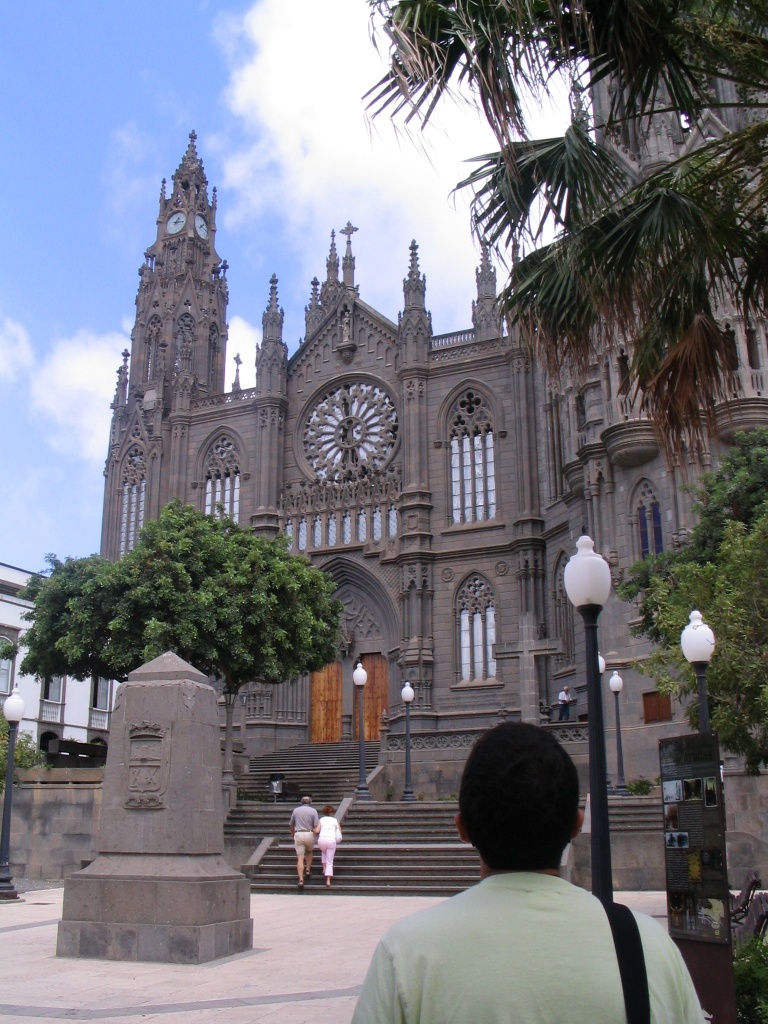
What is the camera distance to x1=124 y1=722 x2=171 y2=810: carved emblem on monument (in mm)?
12461

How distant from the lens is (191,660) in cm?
2966

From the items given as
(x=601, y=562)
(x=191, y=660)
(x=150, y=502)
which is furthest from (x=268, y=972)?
(x=150, y=502)

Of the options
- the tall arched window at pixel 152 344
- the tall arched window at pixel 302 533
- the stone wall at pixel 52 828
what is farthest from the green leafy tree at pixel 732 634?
the tall arched window at pixel 152 344

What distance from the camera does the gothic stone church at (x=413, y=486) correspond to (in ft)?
104

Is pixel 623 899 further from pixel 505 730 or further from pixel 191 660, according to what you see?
pixel 505 730

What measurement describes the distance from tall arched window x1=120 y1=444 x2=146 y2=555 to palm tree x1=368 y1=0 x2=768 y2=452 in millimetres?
39818

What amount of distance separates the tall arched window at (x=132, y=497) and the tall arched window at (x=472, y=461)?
14.6 meters

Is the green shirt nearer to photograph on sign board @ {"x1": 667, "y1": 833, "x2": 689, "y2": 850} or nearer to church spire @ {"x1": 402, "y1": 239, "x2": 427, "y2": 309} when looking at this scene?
photograph on sign board @ {"x1": 667, "y1": 833, "x2": 689, "y2": 850}

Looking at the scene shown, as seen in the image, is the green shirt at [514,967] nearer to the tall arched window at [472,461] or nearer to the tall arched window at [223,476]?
the tall arched window at [472,461]

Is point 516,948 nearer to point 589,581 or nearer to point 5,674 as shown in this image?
point 589,581

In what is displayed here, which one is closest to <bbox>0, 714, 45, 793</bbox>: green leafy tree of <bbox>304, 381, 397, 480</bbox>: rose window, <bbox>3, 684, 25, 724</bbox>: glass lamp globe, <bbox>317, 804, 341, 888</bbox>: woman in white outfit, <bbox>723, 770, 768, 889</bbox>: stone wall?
<bbox>3, 684, 25, 724</bbox>: glass lamp globe

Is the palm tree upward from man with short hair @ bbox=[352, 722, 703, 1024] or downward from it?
upward

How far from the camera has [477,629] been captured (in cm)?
3862

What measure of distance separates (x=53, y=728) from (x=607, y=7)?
43.2m
